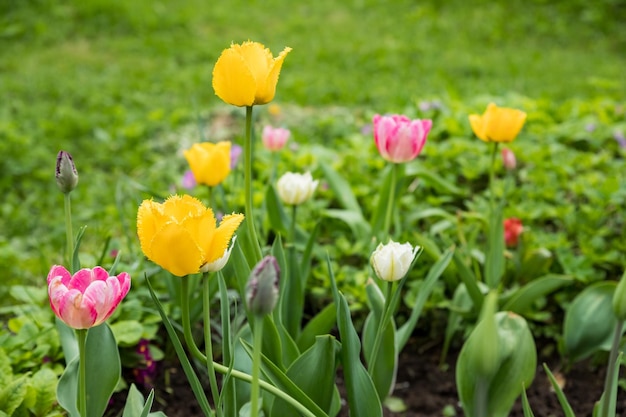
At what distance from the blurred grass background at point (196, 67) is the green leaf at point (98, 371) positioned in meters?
1.31

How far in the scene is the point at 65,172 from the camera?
1371 mm

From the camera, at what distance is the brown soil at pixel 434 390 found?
1.92 m

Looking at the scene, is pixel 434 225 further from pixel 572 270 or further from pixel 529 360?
pixel 529 360

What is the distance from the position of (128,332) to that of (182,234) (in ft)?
2.77

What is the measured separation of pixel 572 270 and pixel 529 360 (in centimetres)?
67

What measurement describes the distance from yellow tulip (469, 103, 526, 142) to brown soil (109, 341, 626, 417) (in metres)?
0.68

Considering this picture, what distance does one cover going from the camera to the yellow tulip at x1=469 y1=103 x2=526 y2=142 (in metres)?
1.82

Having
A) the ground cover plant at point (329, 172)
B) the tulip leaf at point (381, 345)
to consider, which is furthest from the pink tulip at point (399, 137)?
the tulip leaf at point (381, 345)

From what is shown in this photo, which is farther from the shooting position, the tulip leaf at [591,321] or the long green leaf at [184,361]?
the tulip leaf at [591,321]

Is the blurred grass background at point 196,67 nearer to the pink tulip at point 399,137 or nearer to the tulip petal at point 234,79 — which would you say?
the pink tulip at point 399,137

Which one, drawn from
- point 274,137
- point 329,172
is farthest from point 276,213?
point 329,172

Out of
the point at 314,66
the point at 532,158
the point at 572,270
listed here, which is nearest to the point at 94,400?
the point at 572,270

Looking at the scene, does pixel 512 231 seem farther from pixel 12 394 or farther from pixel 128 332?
pixel 12 394

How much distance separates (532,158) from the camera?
2.88 meters
